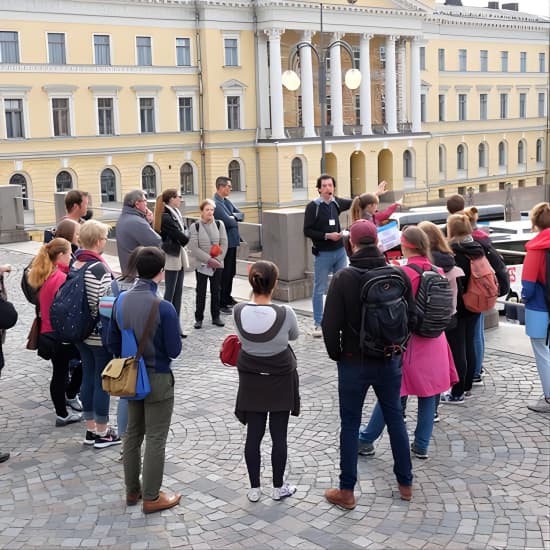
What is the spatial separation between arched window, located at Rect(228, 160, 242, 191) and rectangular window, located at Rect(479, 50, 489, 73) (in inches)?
1093

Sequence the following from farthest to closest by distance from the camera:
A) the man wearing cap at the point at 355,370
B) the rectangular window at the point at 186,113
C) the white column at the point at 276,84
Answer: the white column at the point at 276,84 → the rectangular window at the point at 186,113 → the man wearing cap at the point at 355,370

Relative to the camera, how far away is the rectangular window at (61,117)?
49062 mm

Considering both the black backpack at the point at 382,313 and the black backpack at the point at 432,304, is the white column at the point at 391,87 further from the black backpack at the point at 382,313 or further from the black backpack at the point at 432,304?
the black backpack at the point at 382,313

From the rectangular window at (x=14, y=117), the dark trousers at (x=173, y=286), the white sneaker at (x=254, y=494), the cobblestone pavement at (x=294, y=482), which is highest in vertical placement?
the rectangular window at (x=14, y=117)

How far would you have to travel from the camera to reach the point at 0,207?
71.9 feet

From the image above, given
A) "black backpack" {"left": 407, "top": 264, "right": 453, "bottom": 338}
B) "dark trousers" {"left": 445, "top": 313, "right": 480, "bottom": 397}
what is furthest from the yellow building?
"black backpack" {"left": 407, "top": 264, "right": 453, "bottom": 338}

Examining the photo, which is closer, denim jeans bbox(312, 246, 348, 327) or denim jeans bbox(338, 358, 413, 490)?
denim jeans bbox(338, 358, 413, 490)

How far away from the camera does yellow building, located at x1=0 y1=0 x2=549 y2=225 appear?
48.2 m

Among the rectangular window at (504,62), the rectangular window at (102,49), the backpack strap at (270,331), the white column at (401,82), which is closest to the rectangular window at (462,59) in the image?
the rectangular window at (504,62)

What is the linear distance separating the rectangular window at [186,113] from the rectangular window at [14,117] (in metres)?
10.6

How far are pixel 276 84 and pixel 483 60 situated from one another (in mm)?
25521

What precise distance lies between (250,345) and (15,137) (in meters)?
44.1

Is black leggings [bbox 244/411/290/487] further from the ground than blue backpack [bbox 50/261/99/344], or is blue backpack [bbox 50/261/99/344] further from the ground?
blue backpack [bbox 50/261/99/344]

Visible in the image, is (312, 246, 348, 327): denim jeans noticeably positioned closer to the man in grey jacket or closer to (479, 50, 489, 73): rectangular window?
the man in grey jacket
